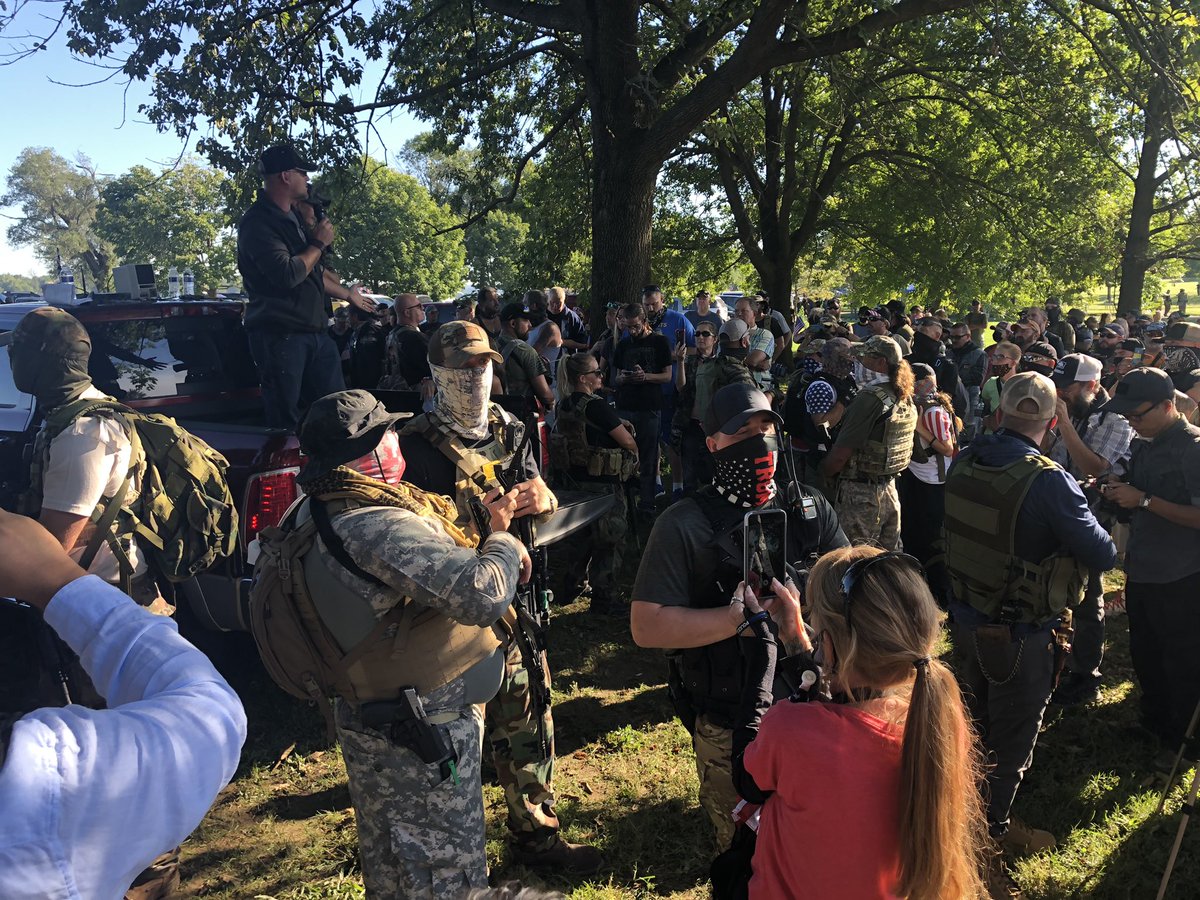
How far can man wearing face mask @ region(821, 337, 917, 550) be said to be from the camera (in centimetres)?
551

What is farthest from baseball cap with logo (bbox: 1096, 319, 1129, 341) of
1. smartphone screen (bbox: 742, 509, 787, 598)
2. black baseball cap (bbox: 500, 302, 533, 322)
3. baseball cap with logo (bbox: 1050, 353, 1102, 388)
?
smartphone screen (bbox: 742, 509, 787, 598)

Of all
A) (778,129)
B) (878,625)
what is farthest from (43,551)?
(778,129)

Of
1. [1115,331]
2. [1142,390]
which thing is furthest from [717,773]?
[1115,331]

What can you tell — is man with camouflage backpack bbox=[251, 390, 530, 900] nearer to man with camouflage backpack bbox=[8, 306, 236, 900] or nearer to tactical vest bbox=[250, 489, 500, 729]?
tactical vest bbox=[250, 489, 500, 729]

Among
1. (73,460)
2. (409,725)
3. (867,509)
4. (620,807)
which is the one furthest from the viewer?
(867,509)

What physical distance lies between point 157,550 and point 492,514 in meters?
1.59

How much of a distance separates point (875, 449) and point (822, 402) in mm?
1289

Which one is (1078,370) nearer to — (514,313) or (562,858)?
(514,313)

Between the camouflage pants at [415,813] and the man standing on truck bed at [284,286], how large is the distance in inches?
119

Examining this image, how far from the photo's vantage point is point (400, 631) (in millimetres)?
2525

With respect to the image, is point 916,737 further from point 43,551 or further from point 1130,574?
point 1130,574

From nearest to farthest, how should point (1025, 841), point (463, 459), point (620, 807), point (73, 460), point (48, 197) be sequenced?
point (73, 460) < point (463, 459) < point (1025, 841) < point (620, 807) < point (48, 197)

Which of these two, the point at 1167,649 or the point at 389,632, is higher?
the point at 389,632

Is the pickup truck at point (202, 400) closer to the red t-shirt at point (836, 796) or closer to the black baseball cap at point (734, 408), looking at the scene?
the black baseball cap at point (734, 408)
